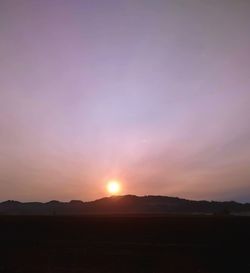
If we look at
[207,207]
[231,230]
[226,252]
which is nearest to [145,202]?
[207,207]

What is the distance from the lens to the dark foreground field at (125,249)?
22.8 metres

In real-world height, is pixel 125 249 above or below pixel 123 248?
below

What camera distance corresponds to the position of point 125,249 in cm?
2888

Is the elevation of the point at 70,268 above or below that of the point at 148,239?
below

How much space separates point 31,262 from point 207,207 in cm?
15789

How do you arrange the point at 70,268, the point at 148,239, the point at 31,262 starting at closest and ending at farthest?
the point at 70,268, the point at 31,262, the point at 148,239

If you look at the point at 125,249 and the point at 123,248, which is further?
the point at 123,248

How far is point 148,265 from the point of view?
75.8 ft

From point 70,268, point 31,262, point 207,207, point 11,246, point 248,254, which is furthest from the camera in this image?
point 207,207

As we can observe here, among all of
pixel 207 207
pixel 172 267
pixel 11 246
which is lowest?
pixel 172 267

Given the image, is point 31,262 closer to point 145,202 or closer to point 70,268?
point 70,268

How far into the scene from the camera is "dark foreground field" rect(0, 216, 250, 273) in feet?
74.9

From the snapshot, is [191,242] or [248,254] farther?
[191,242]

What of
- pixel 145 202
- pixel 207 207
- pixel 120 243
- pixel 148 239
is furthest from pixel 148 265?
pixel 145 202
